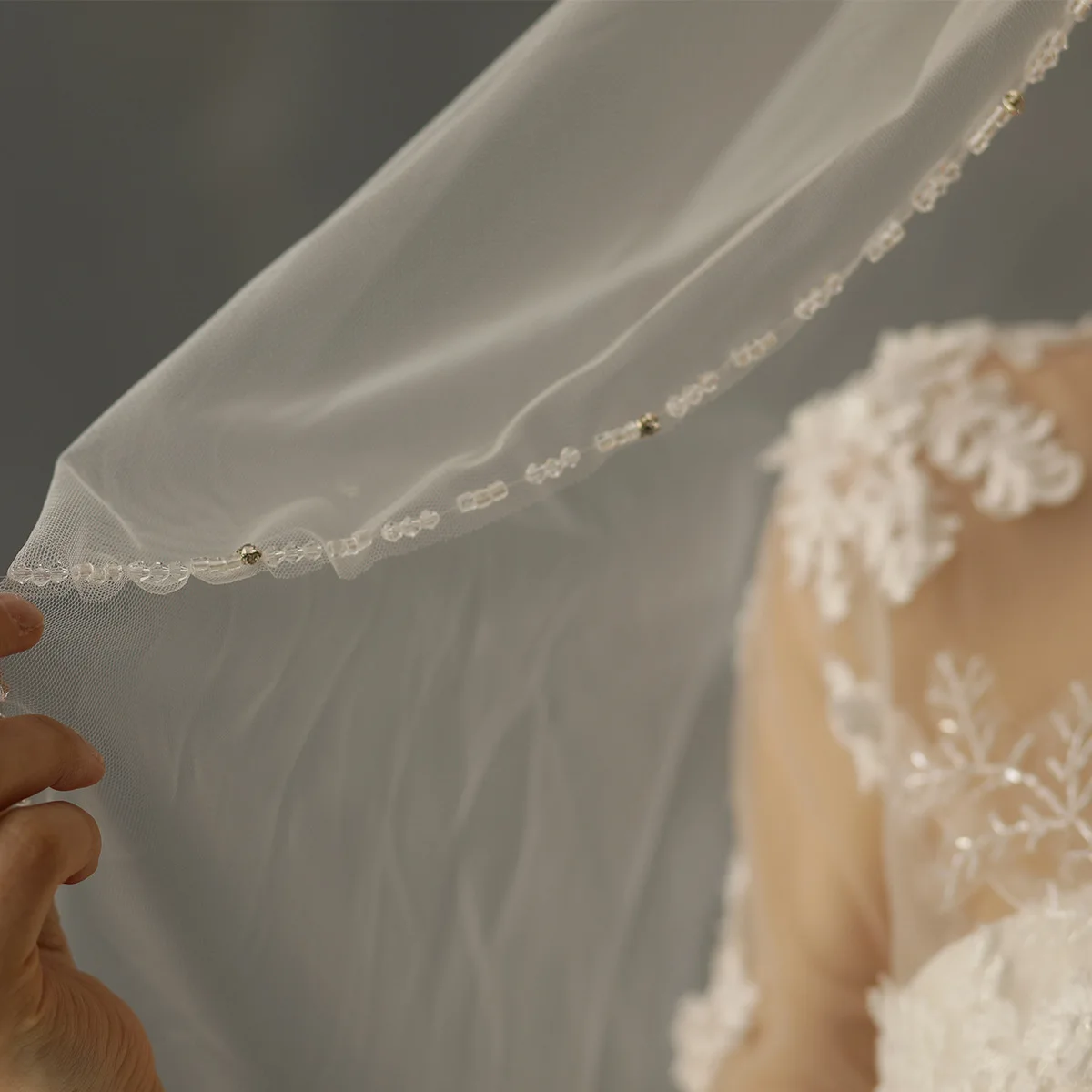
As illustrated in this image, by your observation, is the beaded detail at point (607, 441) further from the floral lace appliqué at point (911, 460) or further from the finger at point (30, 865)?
the floral lace appliqué at point (911, 460)

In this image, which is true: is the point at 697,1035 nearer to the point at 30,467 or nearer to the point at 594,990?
the point at 594,990

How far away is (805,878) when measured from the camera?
0.95 m

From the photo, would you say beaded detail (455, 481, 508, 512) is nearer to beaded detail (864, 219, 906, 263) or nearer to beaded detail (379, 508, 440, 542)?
beaded detail (379, 508, 440, 542)

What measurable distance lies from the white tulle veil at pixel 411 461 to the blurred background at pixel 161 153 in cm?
11

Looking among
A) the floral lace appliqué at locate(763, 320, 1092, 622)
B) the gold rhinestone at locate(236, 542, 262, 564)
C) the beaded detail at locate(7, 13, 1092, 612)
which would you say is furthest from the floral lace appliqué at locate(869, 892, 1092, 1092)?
the gold rhinestone at locate(236, 542, 262, 564)

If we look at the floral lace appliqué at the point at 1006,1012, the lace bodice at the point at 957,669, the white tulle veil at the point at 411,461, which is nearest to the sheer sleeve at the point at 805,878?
the lace bodice at the point at 957,669

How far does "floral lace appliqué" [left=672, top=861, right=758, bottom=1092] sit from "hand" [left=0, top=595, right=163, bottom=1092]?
569mm

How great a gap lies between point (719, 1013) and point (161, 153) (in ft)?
2.63

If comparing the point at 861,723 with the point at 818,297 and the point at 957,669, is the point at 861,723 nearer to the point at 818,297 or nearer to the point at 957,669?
the point at 957,669

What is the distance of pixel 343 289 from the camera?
585 mm

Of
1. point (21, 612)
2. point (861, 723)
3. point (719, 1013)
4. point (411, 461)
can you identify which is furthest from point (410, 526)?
point (719, 1013)

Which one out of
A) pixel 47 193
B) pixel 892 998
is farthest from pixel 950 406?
pixel 47 193

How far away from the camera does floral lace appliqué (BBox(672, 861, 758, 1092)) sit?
993mm

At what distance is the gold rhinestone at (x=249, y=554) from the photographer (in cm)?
57
